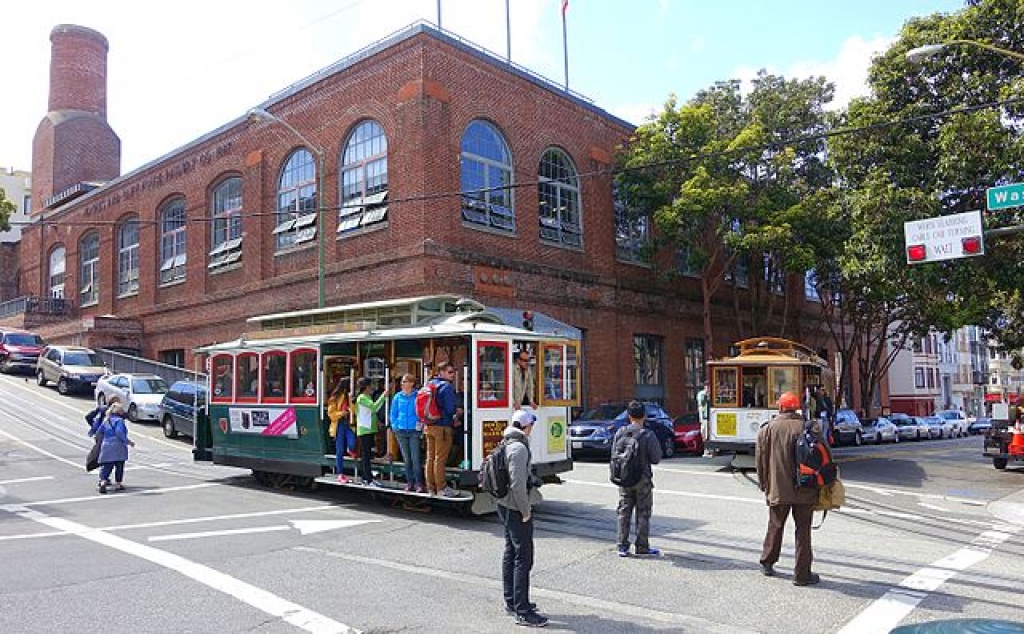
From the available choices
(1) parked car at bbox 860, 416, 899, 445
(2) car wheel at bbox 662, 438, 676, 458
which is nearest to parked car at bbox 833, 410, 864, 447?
(1) parked car at bbox 860, 416, 899, 445

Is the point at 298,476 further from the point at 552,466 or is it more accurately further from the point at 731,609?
the point at 731,609

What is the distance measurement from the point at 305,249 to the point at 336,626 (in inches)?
874

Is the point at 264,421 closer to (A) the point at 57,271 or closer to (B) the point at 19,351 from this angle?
(B) the point at 19,351

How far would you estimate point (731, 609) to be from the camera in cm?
688

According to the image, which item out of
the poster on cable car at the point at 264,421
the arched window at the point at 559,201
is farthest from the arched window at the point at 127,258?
the poster on cable car at the point at 264,421

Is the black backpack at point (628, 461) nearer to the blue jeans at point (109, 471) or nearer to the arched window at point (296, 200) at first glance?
the blue jeans at point (109, 471)

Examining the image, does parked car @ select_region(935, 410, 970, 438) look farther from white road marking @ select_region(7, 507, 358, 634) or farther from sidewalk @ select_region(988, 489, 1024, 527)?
white road marking @ select_region(7, 507, 358, 634)

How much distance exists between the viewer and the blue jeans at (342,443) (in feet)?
42.3

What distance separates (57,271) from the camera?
45781mm

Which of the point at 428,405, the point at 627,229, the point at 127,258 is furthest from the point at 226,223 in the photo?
the point at 428,405

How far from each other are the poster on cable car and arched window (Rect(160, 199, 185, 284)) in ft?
70.7

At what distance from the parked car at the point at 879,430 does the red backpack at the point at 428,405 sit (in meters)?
29.0

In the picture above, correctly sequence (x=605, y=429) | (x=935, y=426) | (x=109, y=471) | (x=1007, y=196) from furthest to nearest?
1. (x=935, y=426)
2. (x=605, y=429)
3. (x=109, y=471)
4. (x=1007, y=196)

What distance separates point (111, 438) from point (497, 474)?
10.5 m
